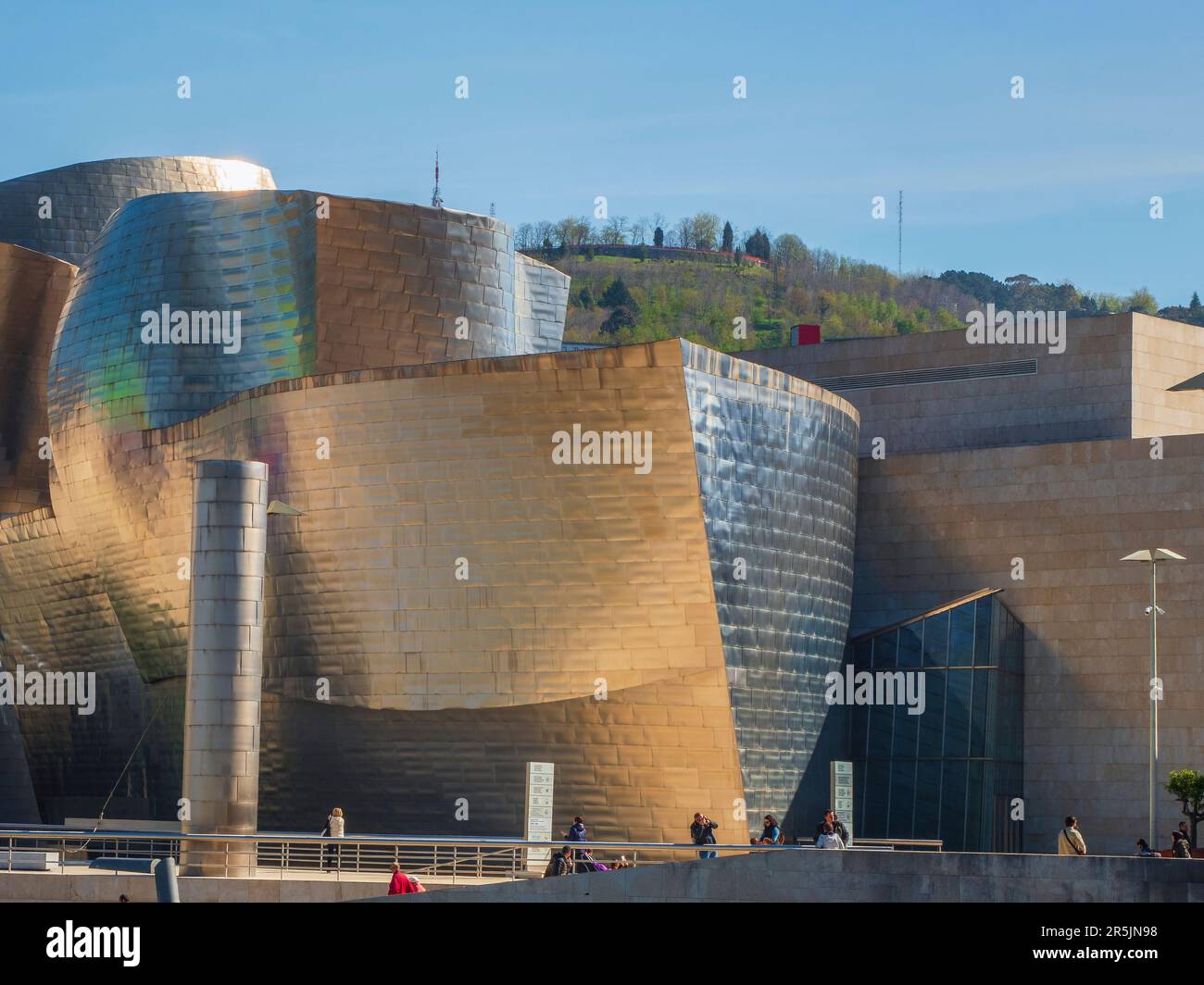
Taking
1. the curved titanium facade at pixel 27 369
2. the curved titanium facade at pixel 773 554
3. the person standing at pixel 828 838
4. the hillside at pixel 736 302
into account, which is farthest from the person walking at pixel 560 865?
the hillside at pixel 736 302

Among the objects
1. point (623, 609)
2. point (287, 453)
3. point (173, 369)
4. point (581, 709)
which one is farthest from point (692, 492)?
point (173, 369)

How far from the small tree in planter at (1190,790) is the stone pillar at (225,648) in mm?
17580

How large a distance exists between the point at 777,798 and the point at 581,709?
14.3ft

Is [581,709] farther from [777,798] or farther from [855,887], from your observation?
[855,887]

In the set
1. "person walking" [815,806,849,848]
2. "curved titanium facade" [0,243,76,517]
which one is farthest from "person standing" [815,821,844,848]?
"curved titanium facade" [0,243,76,517]

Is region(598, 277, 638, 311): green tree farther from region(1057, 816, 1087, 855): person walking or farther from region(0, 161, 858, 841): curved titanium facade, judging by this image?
region(1057, 816, 1087, 855): person walking

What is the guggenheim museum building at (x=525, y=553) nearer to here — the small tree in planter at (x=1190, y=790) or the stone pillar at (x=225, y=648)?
the stone pillar at (x=225, y=648)

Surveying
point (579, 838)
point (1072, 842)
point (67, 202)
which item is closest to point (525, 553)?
point (579, 838)

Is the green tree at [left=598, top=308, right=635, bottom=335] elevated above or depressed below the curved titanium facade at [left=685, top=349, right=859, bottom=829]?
above

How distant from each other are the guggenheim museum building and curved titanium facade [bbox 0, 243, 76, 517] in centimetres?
10

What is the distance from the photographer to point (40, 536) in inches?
1624

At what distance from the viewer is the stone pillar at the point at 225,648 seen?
2847 cm

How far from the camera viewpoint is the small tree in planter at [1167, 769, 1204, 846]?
1318 inches

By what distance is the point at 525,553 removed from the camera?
107ft
